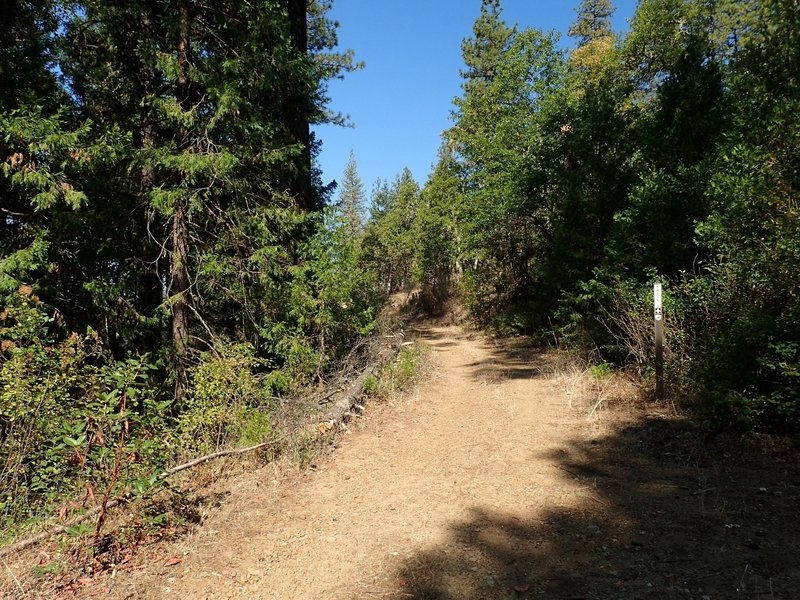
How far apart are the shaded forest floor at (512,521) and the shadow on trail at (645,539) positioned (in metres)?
0.02

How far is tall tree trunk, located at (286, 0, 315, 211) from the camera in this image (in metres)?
11.4

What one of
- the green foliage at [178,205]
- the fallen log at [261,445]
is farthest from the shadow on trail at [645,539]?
the green foliage at [178,205]

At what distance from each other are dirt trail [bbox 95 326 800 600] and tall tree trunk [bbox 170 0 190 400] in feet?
13.3

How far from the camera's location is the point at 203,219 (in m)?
10.3

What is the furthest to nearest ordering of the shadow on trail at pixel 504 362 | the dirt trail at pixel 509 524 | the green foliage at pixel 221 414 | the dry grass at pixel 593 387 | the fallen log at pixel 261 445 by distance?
the shadow on trail at pixel 504 362, the dry grass at pixel 593 387, the green foliage at pixel 221 414, the fallen log at pixel 261 445, the dirt trail at pixel 509 524

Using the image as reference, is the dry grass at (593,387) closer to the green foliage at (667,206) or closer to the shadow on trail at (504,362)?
the green foliage at (667,206)

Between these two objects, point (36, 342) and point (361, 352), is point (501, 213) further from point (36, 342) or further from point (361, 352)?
point (36, 342)

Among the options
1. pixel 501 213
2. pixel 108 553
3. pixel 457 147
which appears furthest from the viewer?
pixel 457 147

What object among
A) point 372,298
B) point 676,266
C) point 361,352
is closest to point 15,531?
point 361,352

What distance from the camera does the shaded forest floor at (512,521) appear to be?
353cm

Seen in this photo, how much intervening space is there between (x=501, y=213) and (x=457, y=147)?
13459 mm

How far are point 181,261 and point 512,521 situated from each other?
7.76 meters

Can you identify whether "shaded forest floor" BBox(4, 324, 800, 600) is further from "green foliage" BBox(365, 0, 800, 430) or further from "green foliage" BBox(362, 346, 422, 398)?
"green foliage" BBox(362, 346, 422, 398)

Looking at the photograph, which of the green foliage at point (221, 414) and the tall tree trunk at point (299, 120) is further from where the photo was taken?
the tall tree trunk at point (299, 120)
